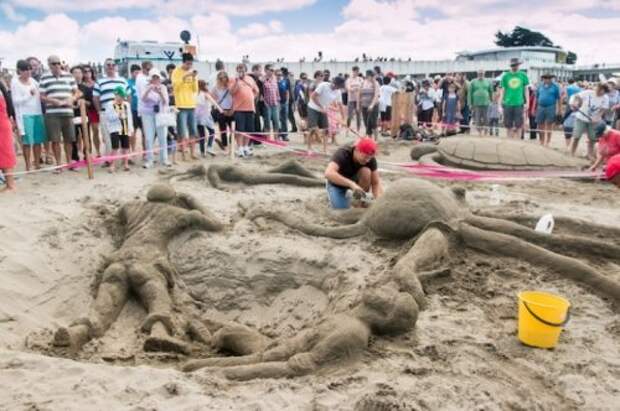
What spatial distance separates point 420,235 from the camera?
452 centimetres

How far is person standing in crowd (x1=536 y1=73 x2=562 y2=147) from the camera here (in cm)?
1091

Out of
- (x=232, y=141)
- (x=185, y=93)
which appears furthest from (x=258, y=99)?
(x=185, y=93)

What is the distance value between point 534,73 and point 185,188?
19901mm

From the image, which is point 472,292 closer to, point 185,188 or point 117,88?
point 185,188

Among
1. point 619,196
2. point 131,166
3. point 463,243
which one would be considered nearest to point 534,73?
point 619,196

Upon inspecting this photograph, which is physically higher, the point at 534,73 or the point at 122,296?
the point at 534,73

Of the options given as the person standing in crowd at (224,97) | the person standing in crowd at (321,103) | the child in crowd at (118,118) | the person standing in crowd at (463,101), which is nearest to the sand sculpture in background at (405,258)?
the child in crowd at (118,118)

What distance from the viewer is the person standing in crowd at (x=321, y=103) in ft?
34.1

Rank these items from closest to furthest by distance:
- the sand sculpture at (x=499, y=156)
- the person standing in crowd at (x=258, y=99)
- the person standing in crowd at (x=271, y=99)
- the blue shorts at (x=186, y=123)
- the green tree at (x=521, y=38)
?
1. the sand sculpture at (x=499, y=156)
2. the blue shorts at (x=186, y=123)
3. the person standing in crowd at (x=258, y=99)
4. the person standing in crowd at (x=271, y=99)
5. the green tree at (x=521, y=38)

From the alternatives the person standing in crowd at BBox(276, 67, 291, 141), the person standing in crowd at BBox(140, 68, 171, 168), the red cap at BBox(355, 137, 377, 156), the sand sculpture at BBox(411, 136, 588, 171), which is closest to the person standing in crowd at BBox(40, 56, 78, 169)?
the person standing in crowd at BBox(140, 68, 171, 168)

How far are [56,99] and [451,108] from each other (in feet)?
31.1

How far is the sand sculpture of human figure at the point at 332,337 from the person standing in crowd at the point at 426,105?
426 inches

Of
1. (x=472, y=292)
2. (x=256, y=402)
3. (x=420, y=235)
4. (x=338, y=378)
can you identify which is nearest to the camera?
(x=256, y=402)

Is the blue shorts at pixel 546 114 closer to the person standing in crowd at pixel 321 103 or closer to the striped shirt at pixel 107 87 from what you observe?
the person standing in crowd at pixel 321 103
